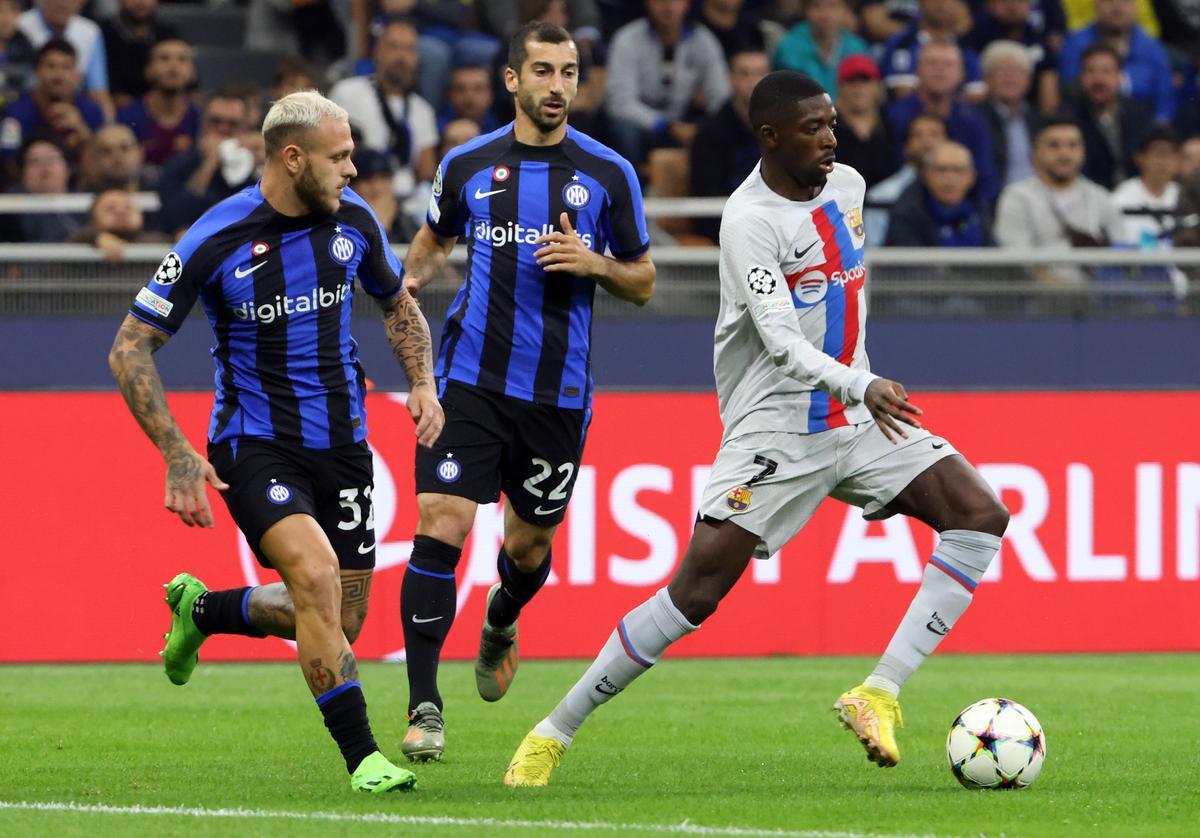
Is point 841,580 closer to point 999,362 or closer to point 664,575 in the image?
point 664,575

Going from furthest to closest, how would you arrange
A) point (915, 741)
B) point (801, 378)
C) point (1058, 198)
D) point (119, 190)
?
point (1058, 198)
point (119, 190)
point (915, 741)
point (801, 378)

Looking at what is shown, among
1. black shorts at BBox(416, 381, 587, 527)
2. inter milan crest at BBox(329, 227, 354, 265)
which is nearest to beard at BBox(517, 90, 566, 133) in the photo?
black shorts at BBox(416, 381, 587, 527)

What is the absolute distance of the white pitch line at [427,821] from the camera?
546cm

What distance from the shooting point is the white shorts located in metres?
6.66

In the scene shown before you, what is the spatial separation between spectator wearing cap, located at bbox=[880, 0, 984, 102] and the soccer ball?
941 centimetres

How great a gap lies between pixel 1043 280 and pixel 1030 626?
8.81ft

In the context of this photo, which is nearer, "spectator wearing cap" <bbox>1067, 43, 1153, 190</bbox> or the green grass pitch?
the green grass pitch

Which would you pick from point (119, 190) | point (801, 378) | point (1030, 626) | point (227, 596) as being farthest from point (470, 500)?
point (119, 190)

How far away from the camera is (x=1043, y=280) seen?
13.1 m

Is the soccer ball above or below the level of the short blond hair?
below

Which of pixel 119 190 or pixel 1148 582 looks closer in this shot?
pixel 1148 582

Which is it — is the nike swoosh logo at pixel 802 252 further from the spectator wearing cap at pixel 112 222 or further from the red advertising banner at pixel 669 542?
the spectator wearing cap at pixel 112 222

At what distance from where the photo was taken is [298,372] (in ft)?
21.5

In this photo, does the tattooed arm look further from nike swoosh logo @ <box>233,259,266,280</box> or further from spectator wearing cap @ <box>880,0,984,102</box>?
spectator wearing cap @ <box>880,0,984,102</box>
